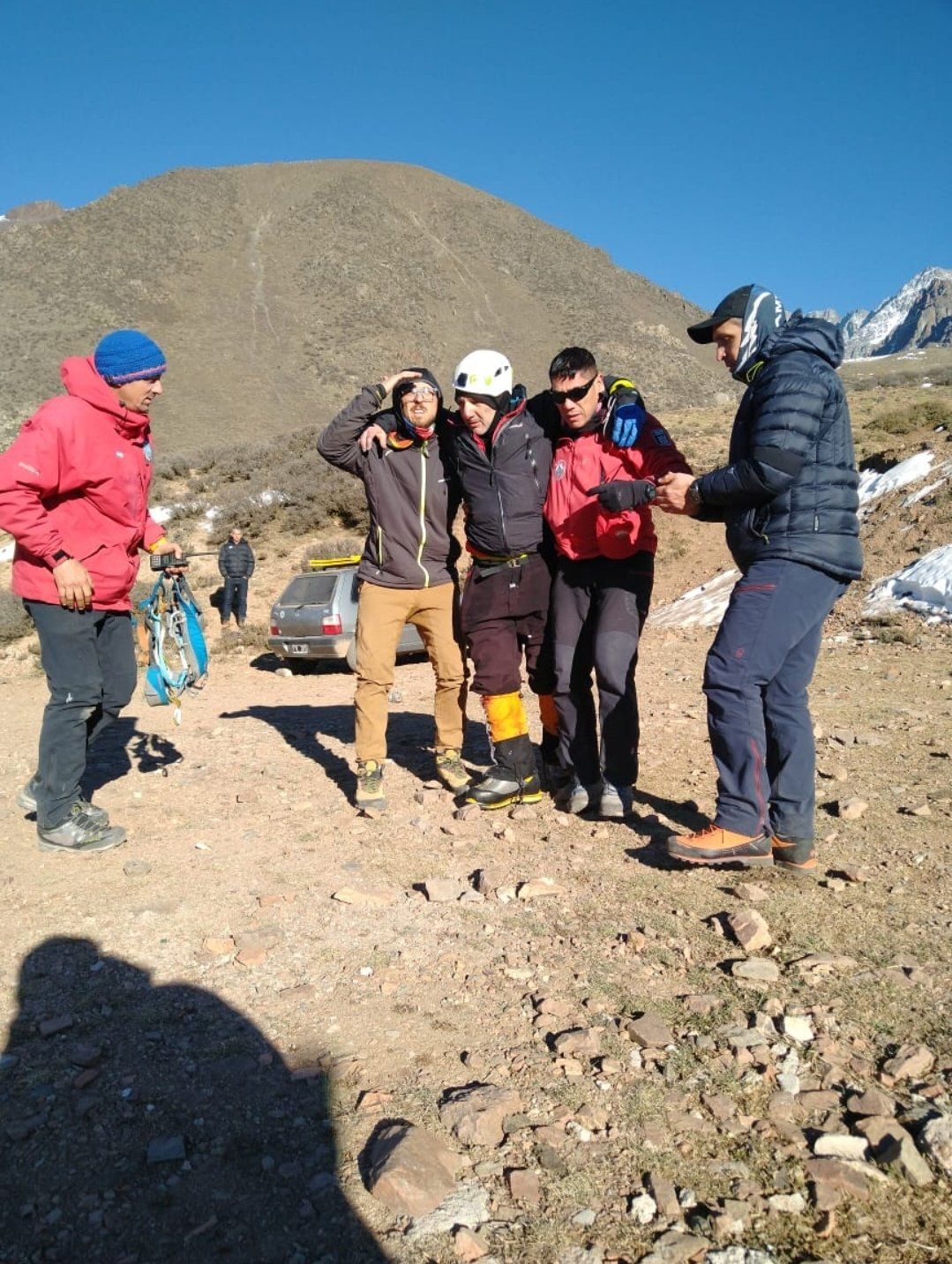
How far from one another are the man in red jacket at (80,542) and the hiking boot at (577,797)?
2.12m

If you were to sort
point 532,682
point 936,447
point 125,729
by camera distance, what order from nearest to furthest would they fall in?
point 532,682 < point 125,729 < point 936,447

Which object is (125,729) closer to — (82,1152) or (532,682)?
(532,682)

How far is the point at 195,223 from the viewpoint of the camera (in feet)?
266

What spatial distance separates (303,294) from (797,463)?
3098 inches

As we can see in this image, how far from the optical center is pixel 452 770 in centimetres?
501

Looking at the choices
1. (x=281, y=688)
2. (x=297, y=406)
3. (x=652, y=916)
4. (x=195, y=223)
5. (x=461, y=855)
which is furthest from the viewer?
(x=195, y=223)

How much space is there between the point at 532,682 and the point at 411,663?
28.3ft

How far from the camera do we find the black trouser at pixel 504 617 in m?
4.64

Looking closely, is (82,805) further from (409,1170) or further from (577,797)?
(409,1170)

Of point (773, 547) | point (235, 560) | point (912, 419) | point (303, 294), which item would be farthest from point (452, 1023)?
point (303, 294)

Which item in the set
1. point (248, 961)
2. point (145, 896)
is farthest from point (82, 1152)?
point (145, 896)

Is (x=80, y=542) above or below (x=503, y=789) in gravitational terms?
above

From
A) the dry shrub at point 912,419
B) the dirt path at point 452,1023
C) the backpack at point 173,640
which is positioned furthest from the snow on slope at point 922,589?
the dry shrub at point 912,419

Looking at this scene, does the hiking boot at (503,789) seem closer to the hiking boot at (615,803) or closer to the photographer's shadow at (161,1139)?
the hiking boot at (615,803)
